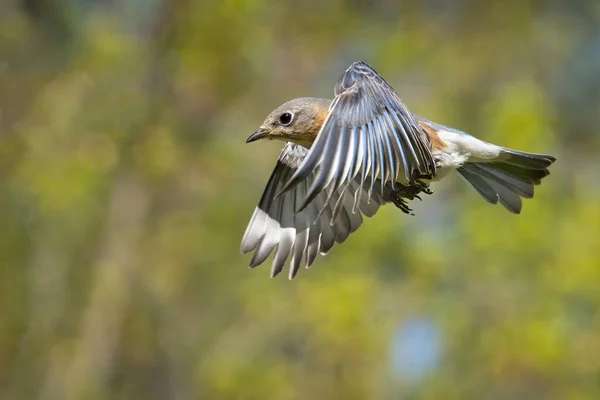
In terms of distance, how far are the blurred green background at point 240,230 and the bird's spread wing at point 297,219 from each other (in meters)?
6.15

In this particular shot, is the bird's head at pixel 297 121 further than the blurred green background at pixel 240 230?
No

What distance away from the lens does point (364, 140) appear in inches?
159

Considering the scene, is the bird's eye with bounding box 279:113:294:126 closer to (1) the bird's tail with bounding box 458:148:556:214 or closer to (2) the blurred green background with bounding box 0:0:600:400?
(1) the bird's tail with bounding box 458:148:556:214

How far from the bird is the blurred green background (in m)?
5.77

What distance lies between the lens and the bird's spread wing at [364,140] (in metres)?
3.77

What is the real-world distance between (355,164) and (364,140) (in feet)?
0.68

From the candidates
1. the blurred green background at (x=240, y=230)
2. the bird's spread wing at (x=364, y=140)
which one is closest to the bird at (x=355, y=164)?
the bird's spread wing at (x=364, y=140)

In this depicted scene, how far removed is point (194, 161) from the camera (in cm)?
1368

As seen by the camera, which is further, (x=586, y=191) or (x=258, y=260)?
(x=586, y=191)

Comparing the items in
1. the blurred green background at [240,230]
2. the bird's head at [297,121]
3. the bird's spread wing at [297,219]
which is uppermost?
the blurred green background at [240,230]

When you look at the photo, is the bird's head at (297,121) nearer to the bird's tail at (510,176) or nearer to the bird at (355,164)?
the bird at (355,164)

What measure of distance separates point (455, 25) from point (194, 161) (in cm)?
507

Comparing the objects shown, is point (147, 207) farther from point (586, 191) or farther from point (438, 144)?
point (438, 144)

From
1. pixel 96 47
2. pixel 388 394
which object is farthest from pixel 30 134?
pixel 388 394
